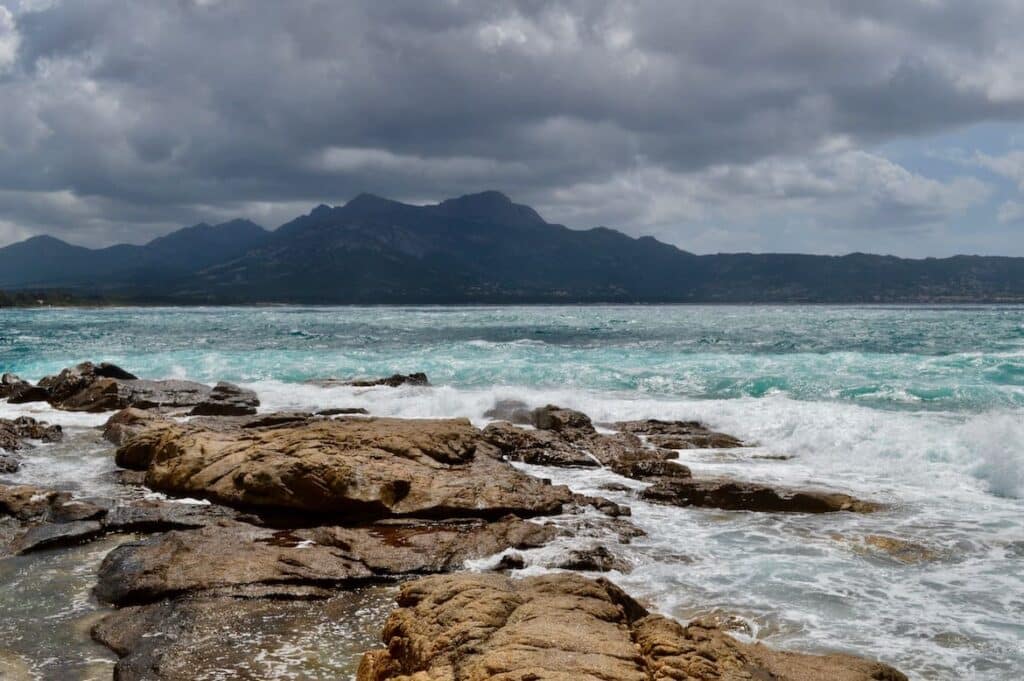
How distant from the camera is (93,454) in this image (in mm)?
14945

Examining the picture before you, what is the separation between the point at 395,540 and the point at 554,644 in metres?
4.95

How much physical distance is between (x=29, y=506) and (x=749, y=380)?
22.2 m

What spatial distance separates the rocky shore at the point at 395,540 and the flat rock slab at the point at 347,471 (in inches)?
1.3

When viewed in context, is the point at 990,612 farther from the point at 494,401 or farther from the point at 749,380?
the point at 749,380

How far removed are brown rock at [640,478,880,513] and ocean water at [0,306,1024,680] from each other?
15.9 inches

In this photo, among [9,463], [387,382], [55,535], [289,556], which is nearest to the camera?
[289,556]

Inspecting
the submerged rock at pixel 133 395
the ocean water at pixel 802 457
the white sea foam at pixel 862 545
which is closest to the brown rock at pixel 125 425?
the ocean water at pixel 802 457

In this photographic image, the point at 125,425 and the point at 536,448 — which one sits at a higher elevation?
the point at 125,425

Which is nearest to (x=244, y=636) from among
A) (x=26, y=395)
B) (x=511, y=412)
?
(x=511, y=412)

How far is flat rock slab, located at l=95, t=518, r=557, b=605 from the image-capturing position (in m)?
7.63

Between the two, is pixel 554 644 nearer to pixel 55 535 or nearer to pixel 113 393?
pixel 55 535

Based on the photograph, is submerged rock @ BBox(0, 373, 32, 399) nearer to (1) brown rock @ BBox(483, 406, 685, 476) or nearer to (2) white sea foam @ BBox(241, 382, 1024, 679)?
(1) brown rock @ BBox(483, 406, 685, 476)

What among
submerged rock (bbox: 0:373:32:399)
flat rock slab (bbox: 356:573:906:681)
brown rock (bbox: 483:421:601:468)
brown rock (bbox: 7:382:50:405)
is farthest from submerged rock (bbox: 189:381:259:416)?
flat rock slab (bbox: 356:573:906:681)

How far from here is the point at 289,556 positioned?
8.33 metres
